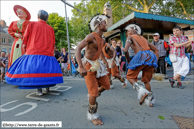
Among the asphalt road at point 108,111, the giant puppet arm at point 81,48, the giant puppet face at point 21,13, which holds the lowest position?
the asphalt road at point 108,111

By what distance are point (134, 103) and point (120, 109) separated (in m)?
0.52

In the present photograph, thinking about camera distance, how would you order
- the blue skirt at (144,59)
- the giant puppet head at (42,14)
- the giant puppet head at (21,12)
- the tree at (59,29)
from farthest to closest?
the tree at (59,29), the giant puppet head at (21,12), the giant puppet head at (42,14), the blue skirt at (144,59)

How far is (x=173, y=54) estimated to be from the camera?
443 centimetres

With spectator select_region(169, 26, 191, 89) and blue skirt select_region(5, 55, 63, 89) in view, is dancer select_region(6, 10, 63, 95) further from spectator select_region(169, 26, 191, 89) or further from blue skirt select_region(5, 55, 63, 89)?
spectator select_region(169, 26, 191, 89)

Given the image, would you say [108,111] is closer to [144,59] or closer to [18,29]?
[144,59]

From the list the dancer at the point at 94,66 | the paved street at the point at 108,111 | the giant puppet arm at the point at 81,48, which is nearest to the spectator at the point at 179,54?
the paved street at the point at 108,111

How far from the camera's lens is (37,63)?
3285 mm

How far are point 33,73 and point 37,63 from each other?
271 mm

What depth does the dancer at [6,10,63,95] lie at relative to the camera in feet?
10.4

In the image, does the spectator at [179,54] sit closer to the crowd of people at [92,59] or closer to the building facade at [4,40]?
the crowd of people at [92,59]

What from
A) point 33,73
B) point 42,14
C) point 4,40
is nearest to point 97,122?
point 33,73

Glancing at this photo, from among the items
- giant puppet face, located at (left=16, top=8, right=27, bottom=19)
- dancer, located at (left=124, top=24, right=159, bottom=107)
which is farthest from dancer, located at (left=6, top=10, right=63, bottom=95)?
dancer, located at (left=124, top=24, right=159, bottom=107)

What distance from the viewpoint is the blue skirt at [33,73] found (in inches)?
124

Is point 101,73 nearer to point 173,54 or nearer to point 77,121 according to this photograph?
point 77,121
